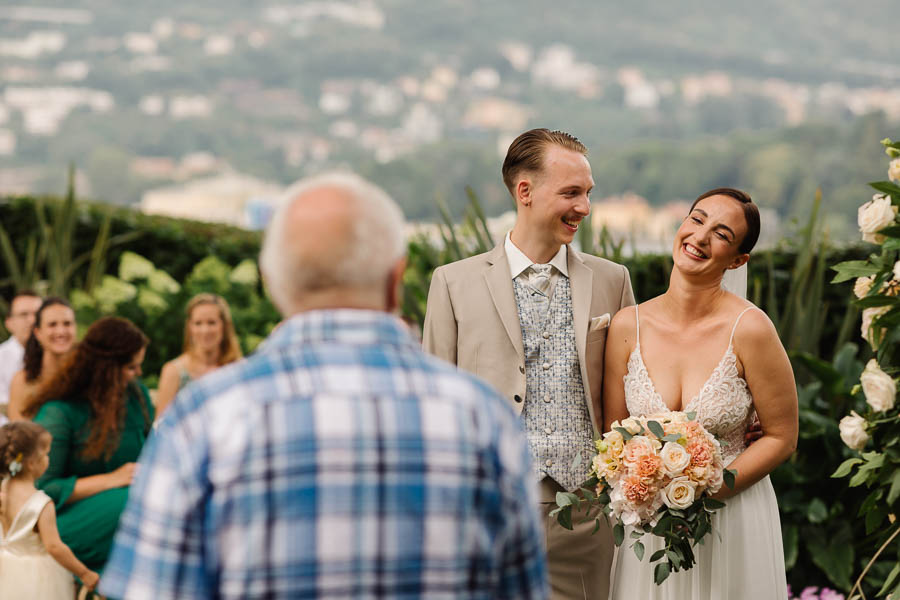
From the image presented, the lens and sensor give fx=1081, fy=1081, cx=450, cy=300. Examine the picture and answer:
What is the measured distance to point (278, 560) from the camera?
4.77 feet

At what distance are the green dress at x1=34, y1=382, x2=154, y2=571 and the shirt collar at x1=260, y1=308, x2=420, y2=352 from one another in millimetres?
3554

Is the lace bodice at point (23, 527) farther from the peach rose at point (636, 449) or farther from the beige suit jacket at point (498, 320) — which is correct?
the peach rose at point (636, 449)

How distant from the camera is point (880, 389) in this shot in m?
2.80

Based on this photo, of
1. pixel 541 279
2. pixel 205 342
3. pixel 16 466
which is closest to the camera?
pixel 541 279

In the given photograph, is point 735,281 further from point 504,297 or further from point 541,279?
point 504,297

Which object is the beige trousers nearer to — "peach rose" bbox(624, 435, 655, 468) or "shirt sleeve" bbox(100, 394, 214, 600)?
"peach rose" bbox(624, 435, 655, 468)

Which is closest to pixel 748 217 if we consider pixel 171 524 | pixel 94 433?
pixel 171 524

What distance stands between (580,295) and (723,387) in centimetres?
50

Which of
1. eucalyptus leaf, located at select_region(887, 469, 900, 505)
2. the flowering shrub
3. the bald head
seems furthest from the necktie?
the bald head

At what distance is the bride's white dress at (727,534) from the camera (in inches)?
118

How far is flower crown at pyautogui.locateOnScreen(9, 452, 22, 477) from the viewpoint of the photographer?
421 centimetres

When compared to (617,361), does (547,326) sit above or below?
above

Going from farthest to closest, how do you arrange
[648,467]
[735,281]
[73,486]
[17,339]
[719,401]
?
[17,339] < [73,486] < [735,281] < [719,401] < [648,467]

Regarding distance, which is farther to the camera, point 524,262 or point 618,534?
point 524,262
